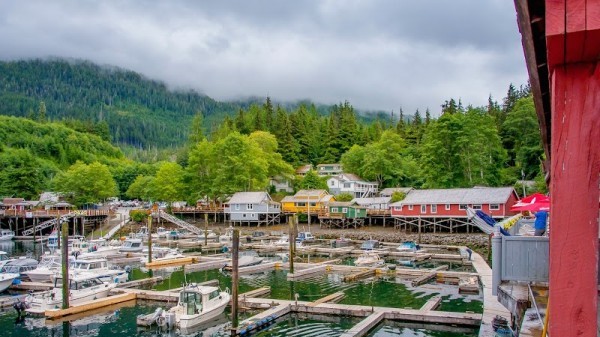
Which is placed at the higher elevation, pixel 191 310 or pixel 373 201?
pixel 373 201

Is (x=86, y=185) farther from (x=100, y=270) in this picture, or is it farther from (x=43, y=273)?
(x=100, y=270)

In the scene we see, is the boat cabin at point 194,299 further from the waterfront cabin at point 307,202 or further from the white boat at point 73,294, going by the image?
the waterfront cabin at point 307,202

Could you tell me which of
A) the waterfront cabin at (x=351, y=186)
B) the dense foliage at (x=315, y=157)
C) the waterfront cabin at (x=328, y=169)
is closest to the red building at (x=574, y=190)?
the dense foliage at (x=315, y=157)

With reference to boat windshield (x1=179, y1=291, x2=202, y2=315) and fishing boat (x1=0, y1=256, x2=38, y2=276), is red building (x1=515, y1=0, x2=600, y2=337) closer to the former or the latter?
boat windshield (x1=179, y1=291, x2=202, y2=315)

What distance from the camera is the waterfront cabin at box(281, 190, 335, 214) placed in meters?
81.0

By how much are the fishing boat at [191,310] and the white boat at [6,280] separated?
14.6 metres

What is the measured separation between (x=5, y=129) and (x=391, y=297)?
162392mm

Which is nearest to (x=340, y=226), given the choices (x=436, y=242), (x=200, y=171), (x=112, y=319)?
(x=436, y=242)

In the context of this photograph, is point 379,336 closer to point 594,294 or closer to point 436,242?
point 594,294

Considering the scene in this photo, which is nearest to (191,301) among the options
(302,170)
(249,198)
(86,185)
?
(249,198)

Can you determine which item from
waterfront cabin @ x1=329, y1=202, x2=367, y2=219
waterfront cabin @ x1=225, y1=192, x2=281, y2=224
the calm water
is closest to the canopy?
the calm water

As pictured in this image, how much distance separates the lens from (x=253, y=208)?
79.4m

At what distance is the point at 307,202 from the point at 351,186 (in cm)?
1610

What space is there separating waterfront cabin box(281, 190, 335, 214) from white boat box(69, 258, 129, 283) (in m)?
45.2
